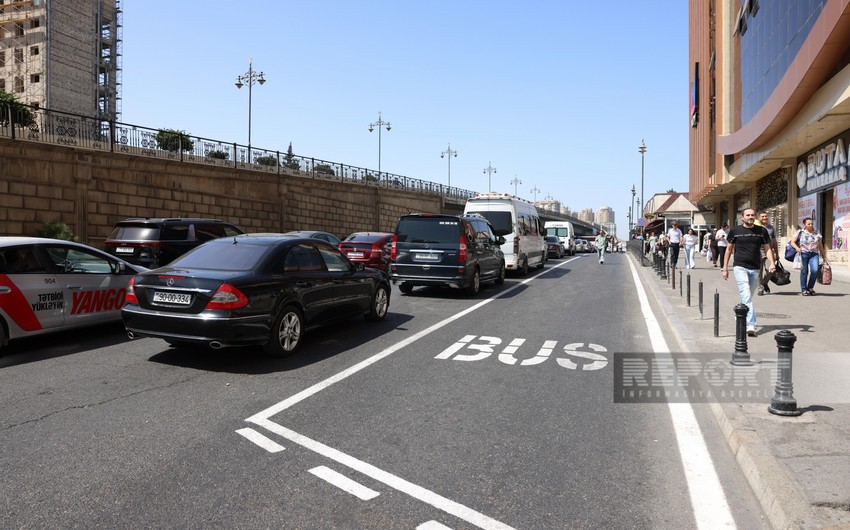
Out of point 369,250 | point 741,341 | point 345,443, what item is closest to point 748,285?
point 741,341

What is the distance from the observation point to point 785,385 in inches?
181

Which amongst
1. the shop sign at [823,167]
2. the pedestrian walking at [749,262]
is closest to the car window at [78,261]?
the pedestrian walking at [749,262]

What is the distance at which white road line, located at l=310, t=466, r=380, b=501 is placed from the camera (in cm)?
344

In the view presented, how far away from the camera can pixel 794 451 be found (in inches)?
150

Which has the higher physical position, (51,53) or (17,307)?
(51,53)

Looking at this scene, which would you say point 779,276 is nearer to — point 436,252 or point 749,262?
point 749,262

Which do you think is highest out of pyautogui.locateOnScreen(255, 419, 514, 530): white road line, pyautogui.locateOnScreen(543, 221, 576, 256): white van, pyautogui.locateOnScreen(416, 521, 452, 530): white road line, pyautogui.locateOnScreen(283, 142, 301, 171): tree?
pyautogui.locateOnScreen(283, 142, 301, 171): tree

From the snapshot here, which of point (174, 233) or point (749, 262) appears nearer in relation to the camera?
point (749, 262)

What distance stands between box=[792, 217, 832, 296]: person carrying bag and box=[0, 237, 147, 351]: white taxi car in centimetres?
1372

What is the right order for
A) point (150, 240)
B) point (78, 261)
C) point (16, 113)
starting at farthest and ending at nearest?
point (16, 113) < point (150, 240) < point (78, 261)

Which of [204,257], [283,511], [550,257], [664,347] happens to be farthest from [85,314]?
[550,257]

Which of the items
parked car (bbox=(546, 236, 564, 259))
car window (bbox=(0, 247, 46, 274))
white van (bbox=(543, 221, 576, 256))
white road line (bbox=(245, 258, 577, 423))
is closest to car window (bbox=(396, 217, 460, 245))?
white road line (bbox=(245, 258, 577, 423))

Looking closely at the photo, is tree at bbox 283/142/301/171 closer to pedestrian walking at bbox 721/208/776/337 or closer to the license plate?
the license plate

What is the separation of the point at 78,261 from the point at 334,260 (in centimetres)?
346
